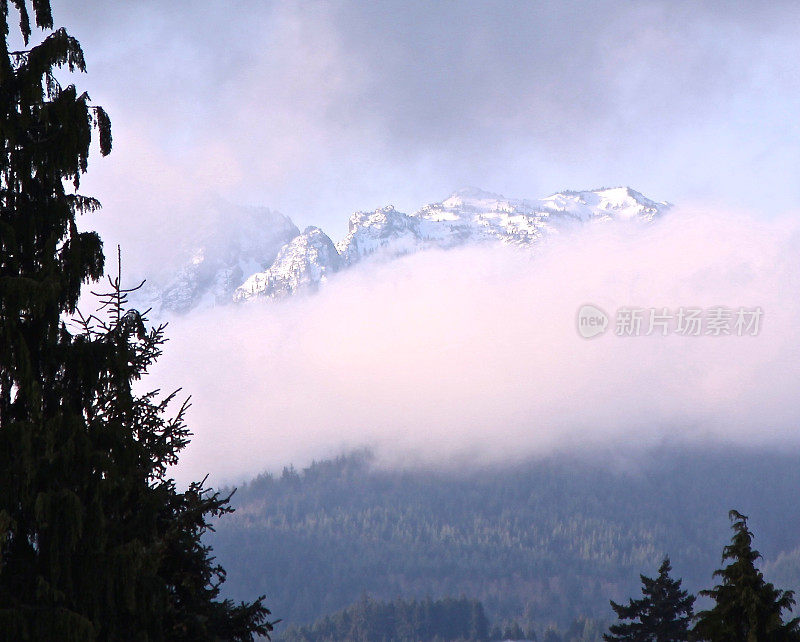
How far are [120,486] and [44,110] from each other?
645 centimetres

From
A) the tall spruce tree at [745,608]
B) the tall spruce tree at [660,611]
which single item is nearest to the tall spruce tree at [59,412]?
the tall spruce tree at [745,608]

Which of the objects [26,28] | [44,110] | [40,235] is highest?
[26,28]

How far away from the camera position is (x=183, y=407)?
21797mm

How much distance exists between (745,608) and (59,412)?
25.0 metres

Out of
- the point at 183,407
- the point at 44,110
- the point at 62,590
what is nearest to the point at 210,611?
the point at 183,407

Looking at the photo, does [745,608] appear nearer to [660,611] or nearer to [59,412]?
[59,412]

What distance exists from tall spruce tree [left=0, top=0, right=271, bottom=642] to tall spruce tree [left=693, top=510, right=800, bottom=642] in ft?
71.8

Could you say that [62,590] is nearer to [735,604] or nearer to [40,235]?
[40,235]

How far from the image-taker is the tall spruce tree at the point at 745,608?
3241 centimetres

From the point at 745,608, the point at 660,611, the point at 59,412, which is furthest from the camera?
the point at 660,611

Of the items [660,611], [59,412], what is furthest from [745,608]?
[660,611]

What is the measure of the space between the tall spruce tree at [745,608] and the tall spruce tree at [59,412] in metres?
21.9

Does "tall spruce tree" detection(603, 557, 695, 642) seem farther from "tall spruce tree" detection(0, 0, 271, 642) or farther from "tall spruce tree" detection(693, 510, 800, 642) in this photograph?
"tall spruce tree" detection(0, 0, 271, 642)

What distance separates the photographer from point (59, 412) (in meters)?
16.1
